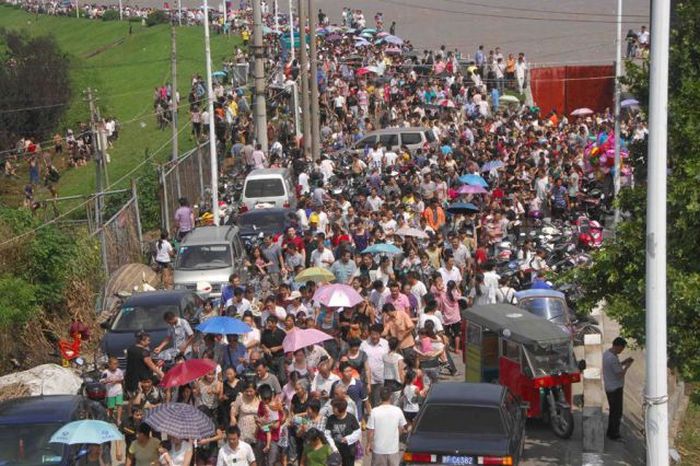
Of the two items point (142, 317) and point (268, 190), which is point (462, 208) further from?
point (142, 317)

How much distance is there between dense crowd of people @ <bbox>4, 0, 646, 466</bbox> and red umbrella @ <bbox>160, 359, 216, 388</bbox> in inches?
11.5

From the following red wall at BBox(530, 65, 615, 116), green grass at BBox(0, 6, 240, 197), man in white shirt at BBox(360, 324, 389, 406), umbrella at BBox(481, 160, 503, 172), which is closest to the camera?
man in white shirt at BBox(360, 324, 389, 406)

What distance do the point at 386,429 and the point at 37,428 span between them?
386cm

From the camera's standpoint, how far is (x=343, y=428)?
15.3m

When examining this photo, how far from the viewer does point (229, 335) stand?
1855 cm

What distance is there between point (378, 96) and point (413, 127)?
944 cm

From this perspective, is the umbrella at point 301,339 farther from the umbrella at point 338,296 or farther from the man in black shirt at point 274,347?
the umbrella at point 338,296

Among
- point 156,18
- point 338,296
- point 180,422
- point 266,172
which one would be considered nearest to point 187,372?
point 180,422

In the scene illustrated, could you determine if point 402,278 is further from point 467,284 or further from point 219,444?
point 219,444

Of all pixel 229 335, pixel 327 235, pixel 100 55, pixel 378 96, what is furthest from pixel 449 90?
pixel 100 55

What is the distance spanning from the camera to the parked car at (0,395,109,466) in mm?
14930

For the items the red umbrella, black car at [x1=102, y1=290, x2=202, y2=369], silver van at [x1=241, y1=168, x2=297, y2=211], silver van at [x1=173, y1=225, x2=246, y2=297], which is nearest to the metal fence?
silver van at [x1=241, y1=168, x2=297, y2=211]

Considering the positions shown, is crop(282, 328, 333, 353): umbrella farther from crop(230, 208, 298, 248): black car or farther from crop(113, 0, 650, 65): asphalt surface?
crop(113, 0, 650, 65): asphalt surface

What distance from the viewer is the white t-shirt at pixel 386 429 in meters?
15.2
